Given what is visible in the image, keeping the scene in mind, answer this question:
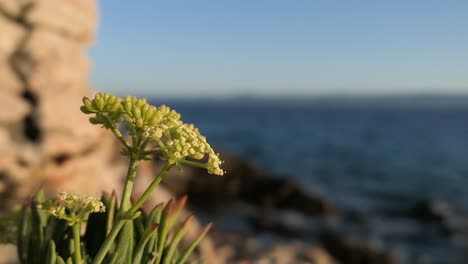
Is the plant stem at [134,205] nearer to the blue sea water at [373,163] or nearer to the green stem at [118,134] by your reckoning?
the green stem at [118,134]

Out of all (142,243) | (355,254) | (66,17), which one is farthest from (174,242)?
(355,254)

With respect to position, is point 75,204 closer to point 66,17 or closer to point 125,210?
point 125,210

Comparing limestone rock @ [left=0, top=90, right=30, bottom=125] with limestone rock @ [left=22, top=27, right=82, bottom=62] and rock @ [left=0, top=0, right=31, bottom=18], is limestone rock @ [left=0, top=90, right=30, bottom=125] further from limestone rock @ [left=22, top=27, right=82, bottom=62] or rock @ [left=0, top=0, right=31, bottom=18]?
rock @ [left=0, top=0, right=31, bottom=18]

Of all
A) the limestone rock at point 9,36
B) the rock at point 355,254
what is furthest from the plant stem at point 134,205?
the rock at point 355,254

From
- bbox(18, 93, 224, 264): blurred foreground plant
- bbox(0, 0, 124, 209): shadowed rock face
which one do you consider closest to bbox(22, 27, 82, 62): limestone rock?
bbox(0, 0, 124, 209): shadowed rock face

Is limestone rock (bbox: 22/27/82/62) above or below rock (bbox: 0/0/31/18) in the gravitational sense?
below

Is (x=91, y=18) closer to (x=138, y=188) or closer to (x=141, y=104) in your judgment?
(x=138, y=188)
